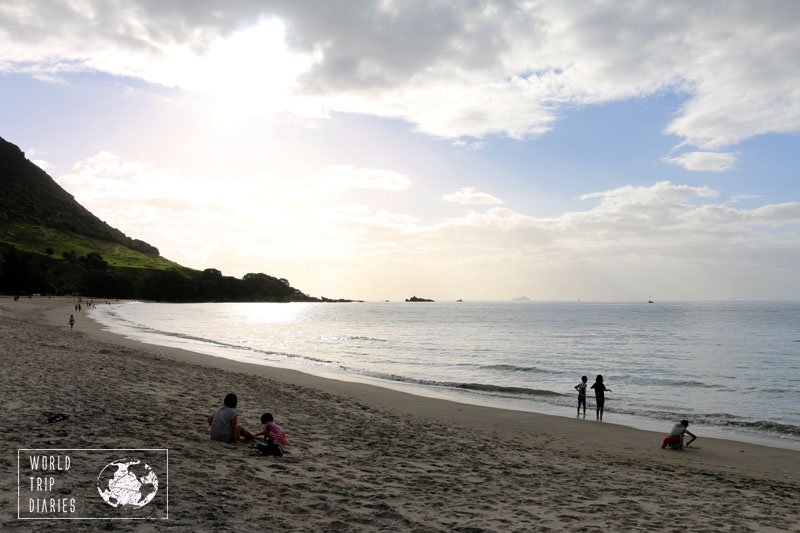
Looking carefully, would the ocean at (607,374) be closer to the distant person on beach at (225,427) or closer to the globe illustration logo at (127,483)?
the distant person on beach at (225,427)

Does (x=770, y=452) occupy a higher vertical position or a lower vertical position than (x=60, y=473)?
lower

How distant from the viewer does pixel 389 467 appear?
11.3m

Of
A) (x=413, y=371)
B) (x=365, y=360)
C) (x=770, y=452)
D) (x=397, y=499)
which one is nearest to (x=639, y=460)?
(x=770, y=452)

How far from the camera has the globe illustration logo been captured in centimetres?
767

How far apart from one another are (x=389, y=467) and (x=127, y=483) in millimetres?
5033

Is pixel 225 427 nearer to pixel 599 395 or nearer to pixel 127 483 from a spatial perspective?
pixel 127 483

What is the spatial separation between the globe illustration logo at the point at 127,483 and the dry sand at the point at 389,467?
16.3 inches

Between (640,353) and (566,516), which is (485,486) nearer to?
(566,516)

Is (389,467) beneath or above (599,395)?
beneath

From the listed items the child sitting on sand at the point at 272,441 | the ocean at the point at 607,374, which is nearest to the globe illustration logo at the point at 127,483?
the child sitting on sand at the point at 272,441

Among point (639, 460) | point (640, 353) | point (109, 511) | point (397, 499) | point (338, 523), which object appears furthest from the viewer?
point (640, 353)

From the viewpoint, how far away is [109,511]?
7.19 metres

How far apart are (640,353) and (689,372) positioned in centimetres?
1324

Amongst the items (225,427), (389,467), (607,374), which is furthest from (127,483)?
(607,374)
